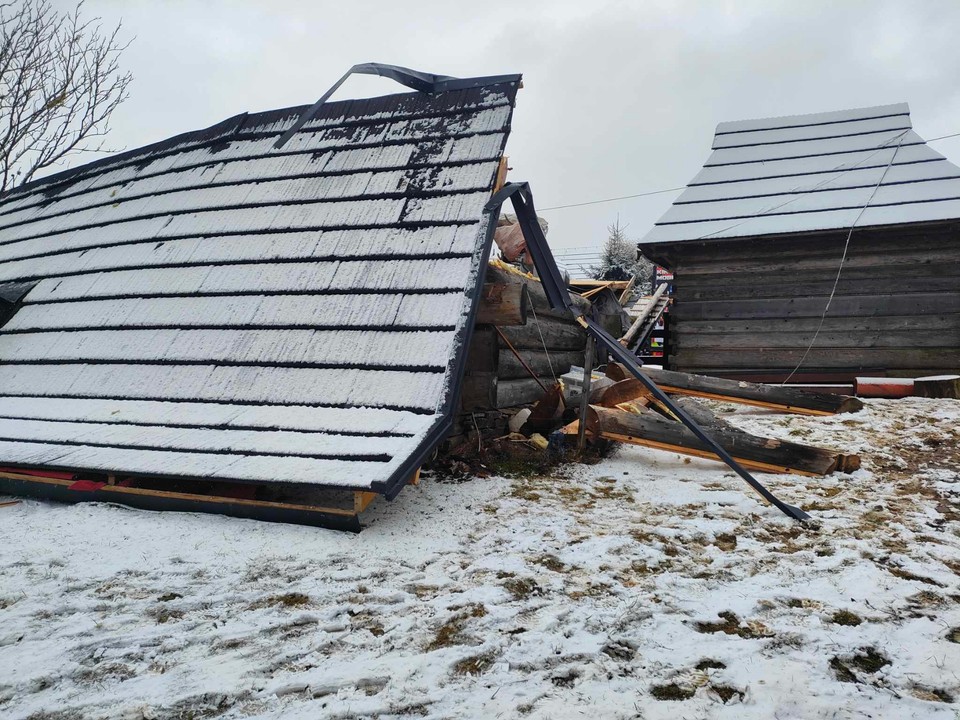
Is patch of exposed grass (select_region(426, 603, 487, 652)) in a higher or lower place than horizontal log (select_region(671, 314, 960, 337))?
lower

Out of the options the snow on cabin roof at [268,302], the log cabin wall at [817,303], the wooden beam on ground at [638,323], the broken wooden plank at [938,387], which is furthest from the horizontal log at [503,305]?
the wooden beam on ground at [638,323]

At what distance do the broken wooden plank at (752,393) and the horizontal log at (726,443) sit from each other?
3.03 ft

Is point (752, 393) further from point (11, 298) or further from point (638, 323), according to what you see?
point (638, 323)

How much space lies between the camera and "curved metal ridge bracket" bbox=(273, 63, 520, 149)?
5.42 meters

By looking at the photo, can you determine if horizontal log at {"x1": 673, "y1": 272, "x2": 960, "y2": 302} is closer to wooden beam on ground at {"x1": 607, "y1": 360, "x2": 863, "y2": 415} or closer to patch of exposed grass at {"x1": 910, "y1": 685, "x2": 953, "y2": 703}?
wooden beam on ground at {"x1": 607, "y1": 360, "x2": 863, "y2": 415}

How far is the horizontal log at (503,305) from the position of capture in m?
4.25

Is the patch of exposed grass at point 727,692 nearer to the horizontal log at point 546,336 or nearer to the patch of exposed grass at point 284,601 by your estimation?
the patch of exposed grass at point 284,601

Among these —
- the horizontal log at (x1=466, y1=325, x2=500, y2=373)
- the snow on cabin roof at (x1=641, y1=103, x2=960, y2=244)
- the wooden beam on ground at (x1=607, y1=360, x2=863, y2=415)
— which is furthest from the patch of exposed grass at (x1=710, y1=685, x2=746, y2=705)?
the snow on cabin roof at (x1=641, y1=103, x2=960, y2=244)

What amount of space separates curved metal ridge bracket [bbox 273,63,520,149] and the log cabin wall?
14.4 feet

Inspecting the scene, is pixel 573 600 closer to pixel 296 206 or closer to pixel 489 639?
pixel 489 639

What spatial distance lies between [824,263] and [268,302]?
7.62 meters

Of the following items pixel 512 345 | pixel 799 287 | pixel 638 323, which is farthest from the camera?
pixel 638 323

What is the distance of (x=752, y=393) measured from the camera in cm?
582

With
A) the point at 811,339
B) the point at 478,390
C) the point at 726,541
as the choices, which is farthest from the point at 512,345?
the point at 811,339
